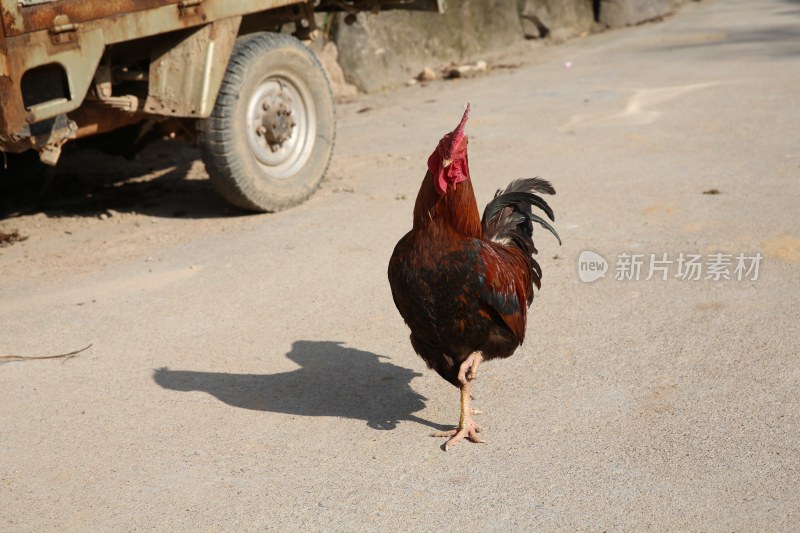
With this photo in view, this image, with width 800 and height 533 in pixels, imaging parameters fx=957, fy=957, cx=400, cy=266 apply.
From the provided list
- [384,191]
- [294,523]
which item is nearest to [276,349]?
[294,523]

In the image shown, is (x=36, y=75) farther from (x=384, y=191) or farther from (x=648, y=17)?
(x=648, y=17)

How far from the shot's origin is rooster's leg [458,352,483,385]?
4383 millimetres

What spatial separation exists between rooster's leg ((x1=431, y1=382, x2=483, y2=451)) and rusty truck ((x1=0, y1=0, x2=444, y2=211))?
11.9ft

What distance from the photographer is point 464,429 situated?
4.39m

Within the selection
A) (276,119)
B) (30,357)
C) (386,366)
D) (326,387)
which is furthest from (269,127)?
(326,387)

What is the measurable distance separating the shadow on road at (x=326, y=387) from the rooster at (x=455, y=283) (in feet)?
1.30

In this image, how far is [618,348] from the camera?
525 centimetres

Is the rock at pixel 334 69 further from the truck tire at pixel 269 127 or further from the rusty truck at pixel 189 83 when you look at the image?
the truck tire at pixel 269 127

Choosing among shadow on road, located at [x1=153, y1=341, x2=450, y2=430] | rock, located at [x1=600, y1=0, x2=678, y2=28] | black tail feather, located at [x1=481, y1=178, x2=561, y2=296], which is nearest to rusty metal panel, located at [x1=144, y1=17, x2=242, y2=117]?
shadow on road, located at [x1=153, y1=341, x2=450, y2=430]

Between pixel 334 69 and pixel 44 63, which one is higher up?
pixel 44 63

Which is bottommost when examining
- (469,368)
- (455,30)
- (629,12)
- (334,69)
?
(469,368)

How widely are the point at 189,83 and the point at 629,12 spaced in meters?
12.4

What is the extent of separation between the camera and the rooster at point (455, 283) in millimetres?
4148

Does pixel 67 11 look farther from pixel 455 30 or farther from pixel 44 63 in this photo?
pixel 455 30
